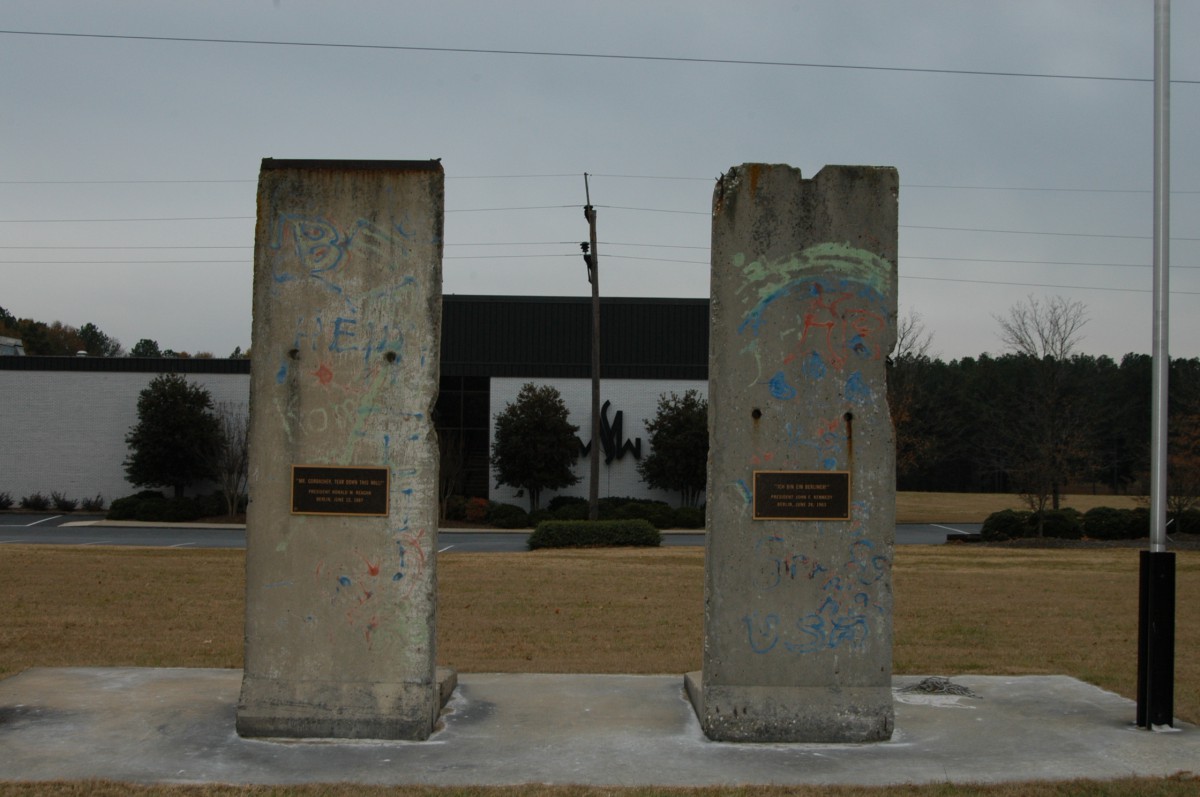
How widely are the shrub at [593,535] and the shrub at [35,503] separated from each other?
80.2ft

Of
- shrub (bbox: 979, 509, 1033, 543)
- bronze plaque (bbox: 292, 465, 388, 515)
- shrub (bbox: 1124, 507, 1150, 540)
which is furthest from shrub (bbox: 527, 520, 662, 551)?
bronze plaque (bbox: 292, 465, 388, 515)

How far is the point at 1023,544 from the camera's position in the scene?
31109 millimetres

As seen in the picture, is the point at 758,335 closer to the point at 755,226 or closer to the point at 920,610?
the point at 755,226

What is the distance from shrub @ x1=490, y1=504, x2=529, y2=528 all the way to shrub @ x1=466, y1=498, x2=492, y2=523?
1.12 meters

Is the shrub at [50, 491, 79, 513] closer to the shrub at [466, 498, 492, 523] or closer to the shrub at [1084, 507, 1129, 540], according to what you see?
the shrub at [466, 498, 492, 523]

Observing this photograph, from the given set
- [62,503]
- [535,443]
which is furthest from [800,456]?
[62,503]

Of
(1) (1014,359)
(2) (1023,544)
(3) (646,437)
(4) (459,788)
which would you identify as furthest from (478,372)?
(1) (1014,359)

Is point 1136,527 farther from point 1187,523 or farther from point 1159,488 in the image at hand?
point 1159,488

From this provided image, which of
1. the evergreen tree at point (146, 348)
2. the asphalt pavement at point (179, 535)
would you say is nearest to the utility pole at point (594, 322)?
the asphalt pavement at point (179, 535)

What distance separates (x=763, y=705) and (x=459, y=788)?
87.9 inches

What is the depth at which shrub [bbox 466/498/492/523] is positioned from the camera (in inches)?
1624

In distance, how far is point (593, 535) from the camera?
28.7 m

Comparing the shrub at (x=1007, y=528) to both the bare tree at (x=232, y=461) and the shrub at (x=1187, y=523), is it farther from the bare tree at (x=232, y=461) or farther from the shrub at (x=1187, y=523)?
the bare tree at (x=232, y=461)

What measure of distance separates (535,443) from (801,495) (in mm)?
34093
